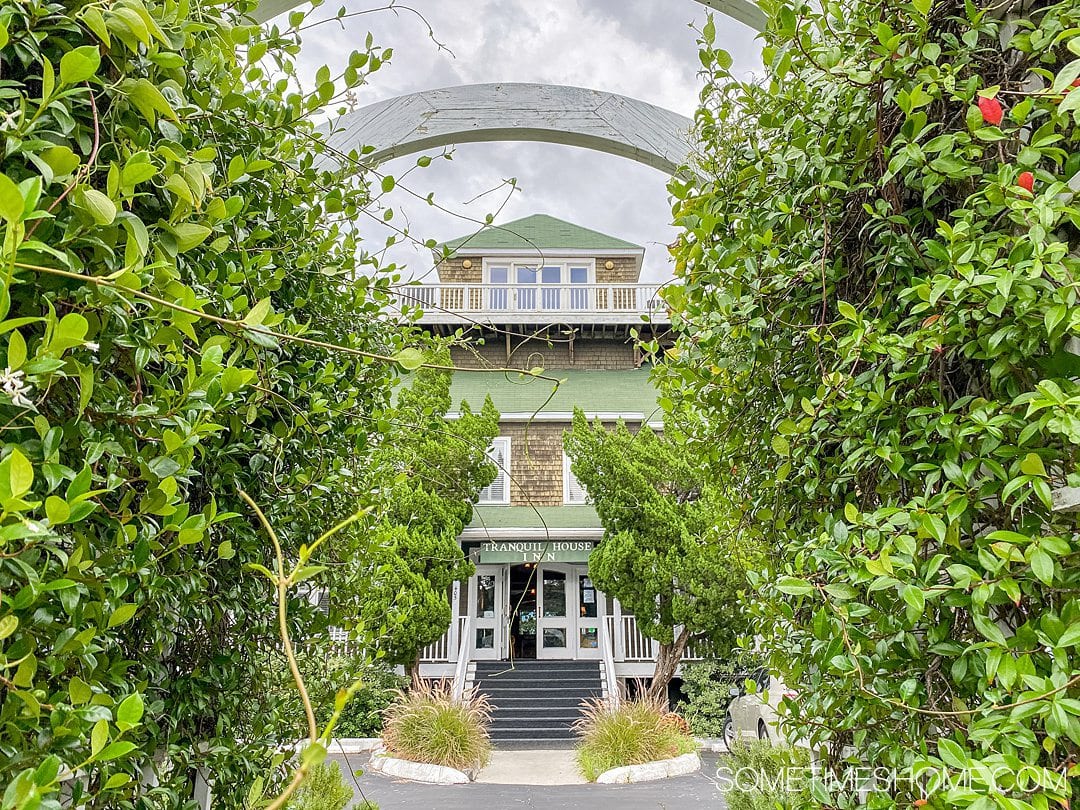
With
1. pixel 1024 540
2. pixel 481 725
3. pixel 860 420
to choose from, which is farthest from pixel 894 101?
pixel 481 725

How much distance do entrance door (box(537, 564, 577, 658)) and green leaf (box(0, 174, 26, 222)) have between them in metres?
12.4

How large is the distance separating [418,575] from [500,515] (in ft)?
8.78

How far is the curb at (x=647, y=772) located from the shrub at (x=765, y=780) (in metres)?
2.71

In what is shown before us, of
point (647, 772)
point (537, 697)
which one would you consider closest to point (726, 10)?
point (647, 772)

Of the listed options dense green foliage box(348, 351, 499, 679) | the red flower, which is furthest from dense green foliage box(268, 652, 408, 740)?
dense green foliage box(348, 351, 499, 679)

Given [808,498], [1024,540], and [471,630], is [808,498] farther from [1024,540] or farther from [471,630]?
[471,630]

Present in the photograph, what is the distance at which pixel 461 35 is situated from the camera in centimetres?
329

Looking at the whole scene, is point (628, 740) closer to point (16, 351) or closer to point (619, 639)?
point (619, 639)

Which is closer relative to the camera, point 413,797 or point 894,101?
point 894,101

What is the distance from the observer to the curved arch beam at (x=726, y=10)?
2297 millimetres

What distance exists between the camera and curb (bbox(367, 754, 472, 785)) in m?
7.25

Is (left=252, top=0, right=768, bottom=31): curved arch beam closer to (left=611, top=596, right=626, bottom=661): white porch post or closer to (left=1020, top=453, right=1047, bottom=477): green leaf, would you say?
(left=1020, top=453, right=1047, bottom=477): green leaf

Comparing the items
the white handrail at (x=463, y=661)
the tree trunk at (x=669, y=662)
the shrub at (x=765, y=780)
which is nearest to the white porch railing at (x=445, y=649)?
the white handrail at (x=463, y=661)

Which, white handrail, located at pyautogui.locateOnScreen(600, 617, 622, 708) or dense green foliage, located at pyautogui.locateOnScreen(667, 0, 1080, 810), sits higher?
dense green foliage, located at pyautogui.locateOnScreen(667, 0, 1080, 810)
